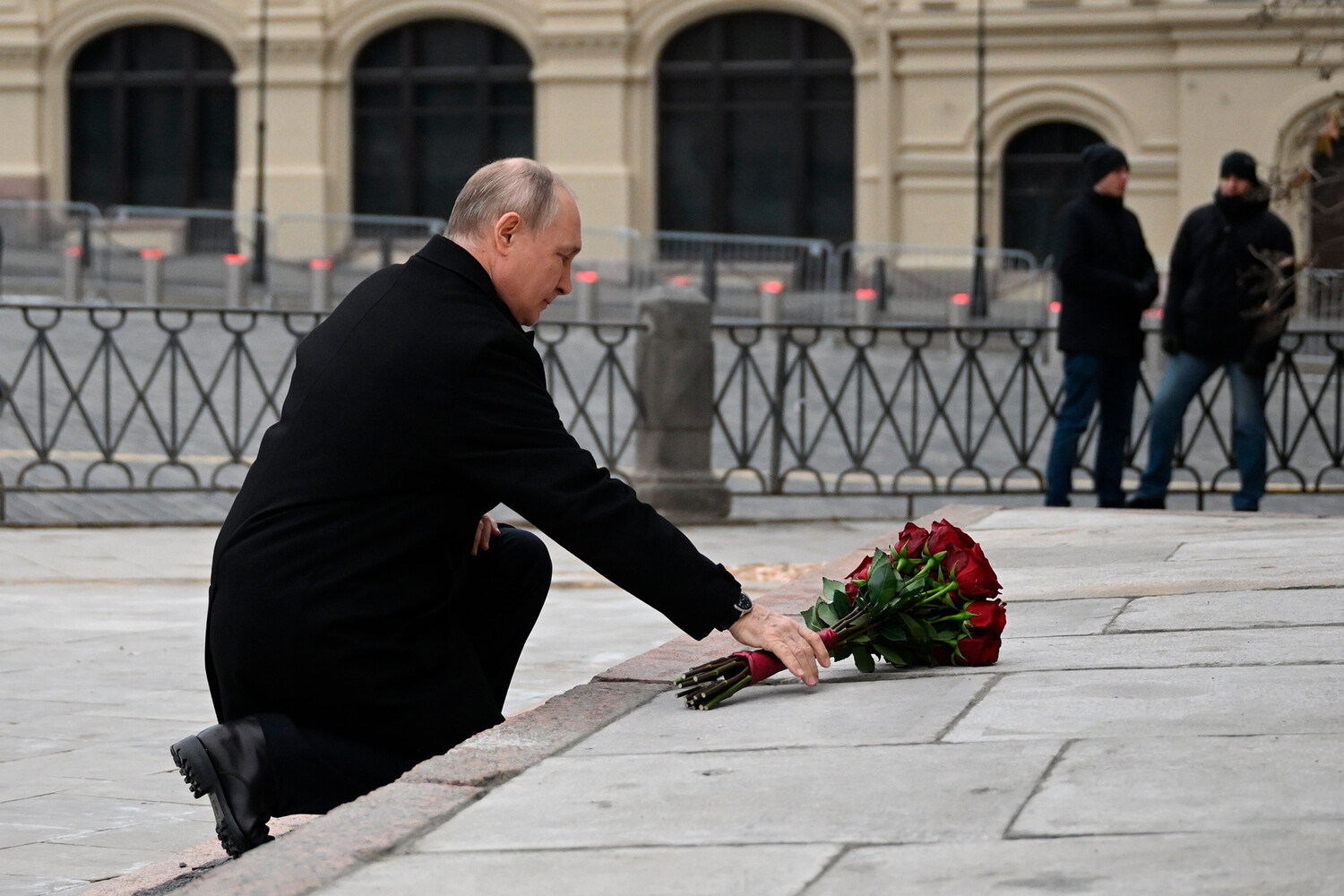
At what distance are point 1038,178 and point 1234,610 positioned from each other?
25.1 metres

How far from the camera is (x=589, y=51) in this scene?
30.7 m

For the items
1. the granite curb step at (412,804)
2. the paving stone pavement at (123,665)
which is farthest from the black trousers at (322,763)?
the paving stone pavement at (123,665)

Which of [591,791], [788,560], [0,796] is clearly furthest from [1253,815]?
[788,560]

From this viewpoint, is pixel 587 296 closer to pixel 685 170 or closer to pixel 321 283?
pixel 321 283

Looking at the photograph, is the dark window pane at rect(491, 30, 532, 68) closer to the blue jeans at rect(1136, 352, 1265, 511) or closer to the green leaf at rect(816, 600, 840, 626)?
the blue jeans at rect(1136, 352, 1265, 511)

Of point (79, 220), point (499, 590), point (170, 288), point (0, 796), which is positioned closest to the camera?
point (499, 590)

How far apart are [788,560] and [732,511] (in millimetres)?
2395

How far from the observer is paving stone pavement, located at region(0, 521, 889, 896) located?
4.12 m

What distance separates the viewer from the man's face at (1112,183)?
9.34 m

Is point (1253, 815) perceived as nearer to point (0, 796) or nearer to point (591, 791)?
point (591, 791)

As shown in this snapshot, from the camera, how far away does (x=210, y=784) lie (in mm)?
3523

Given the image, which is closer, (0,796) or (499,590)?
(499,590)

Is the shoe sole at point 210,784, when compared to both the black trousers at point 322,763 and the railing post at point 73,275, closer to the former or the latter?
the black trousers at point 322,763

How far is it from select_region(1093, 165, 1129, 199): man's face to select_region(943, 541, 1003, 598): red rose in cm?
571
